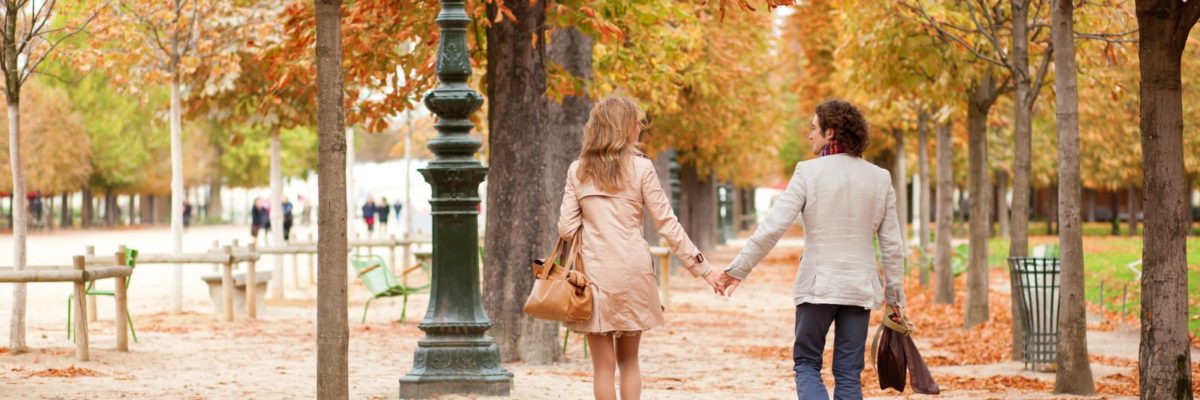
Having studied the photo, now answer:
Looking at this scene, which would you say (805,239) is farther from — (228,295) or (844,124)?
(228,295)

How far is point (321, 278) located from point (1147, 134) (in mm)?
4040

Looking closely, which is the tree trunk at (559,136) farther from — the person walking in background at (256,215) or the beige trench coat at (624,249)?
the person walking in background at (256,215)

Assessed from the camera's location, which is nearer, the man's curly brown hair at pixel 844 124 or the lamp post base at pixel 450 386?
the man's curly brown hair at pixel 844 124

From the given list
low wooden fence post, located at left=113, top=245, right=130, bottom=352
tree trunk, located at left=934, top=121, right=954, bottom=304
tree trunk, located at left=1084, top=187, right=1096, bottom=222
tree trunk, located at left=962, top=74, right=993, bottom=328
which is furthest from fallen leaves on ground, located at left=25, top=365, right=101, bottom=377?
tree trunk, located at left=1084, top=187, right=1096, bottom=222

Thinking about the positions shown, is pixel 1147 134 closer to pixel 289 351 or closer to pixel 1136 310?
pixel 289 351

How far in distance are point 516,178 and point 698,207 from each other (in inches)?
1074

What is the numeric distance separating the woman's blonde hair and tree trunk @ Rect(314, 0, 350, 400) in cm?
112

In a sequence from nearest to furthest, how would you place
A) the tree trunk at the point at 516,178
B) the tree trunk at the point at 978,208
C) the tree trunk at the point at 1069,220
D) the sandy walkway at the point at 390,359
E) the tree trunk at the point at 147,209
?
the tree trunk at the point at 1069,220 → the sandy walkway at the point at 390,359 → the tree trunk at the point at 516,178 → the tree trunk at the point at 978,208 → the tree trunk at the point at 147,209

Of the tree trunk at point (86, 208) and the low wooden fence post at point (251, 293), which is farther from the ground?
the tree trunk at point (86, 208)

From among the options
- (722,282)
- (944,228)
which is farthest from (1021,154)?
(944,228)

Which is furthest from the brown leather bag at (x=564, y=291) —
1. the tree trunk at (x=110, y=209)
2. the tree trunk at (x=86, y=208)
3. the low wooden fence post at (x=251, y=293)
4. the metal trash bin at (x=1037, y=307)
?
the tree trunk at (x=110, y=209)

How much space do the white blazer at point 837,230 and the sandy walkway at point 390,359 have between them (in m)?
3.75

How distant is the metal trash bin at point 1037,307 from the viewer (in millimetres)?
12258

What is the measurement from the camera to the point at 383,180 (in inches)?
3814
